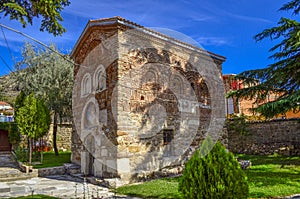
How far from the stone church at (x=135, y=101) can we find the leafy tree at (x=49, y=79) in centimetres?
458

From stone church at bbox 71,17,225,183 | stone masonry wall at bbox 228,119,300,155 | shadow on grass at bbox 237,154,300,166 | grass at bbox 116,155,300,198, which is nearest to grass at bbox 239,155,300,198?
grass at bbox 116,155,300,198

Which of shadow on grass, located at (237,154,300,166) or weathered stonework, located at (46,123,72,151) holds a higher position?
weathered stonework, located at (46,123,72,151)

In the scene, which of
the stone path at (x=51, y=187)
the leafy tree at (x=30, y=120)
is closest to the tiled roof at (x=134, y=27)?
the leafy tree at (x=30, y=120)

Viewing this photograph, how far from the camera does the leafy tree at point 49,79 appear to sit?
51.7 ft

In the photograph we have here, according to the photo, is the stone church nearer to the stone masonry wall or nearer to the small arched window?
the small arched window

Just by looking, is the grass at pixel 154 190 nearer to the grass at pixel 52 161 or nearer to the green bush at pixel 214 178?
the green bush at pixel 214 178

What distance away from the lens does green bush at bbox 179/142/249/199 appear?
4.08m

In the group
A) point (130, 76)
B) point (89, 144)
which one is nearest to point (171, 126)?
point (130, 76)

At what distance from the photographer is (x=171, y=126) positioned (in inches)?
384

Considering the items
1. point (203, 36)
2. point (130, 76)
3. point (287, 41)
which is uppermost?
point (203, 36)

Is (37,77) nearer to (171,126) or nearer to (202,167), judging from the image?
(171,126)

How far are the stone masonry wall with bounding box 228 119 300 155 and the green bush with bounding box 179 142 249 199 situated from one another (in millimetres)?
11231

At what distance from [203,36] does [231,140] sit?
30.6 feet

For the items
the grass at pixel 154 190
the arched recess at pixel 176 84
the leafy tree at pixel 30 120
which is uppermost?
the arched recess at pixel 176 84
